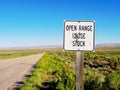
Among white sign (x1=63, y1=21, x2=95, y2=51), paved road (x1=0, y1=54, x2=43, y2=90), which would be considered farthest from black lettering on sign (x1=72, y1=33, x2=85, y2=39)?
paved road (x1=0, y1=54, x2=43, y2=90)

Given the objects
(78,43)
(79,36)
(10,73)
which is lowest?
(10,73)

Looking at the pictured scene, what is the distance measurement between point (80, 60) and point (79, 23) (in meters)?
0.80

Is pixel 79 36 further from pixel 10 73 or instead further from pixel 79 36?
pixel 10 73

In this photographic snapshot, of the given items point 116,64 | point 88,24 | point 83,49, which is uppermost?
point 88,24

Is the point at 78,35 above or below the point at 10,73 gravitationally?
above

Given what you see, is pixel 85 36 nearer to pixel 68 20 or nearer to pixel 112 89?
pixel 68 20

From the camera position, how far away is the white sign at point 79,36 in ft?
19.9

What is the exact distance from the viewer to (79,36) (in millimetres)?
6074

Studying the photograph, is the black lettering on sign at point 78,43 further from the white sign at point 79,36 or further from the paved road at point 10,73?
the paved road at point 10,73

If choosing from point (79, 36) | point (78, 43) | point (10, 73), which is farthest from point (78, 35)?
point (10, 73)

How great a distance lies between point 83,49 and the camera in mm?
6086

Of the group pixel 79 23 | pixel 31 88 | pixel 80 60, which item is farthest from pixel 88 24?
pixel 31 88

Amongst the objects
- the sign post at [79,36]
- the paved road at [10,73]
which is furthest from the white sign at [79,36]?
the paved road at [10,73]

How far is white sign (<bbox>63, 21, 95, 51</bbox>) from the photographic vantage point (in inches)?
239
